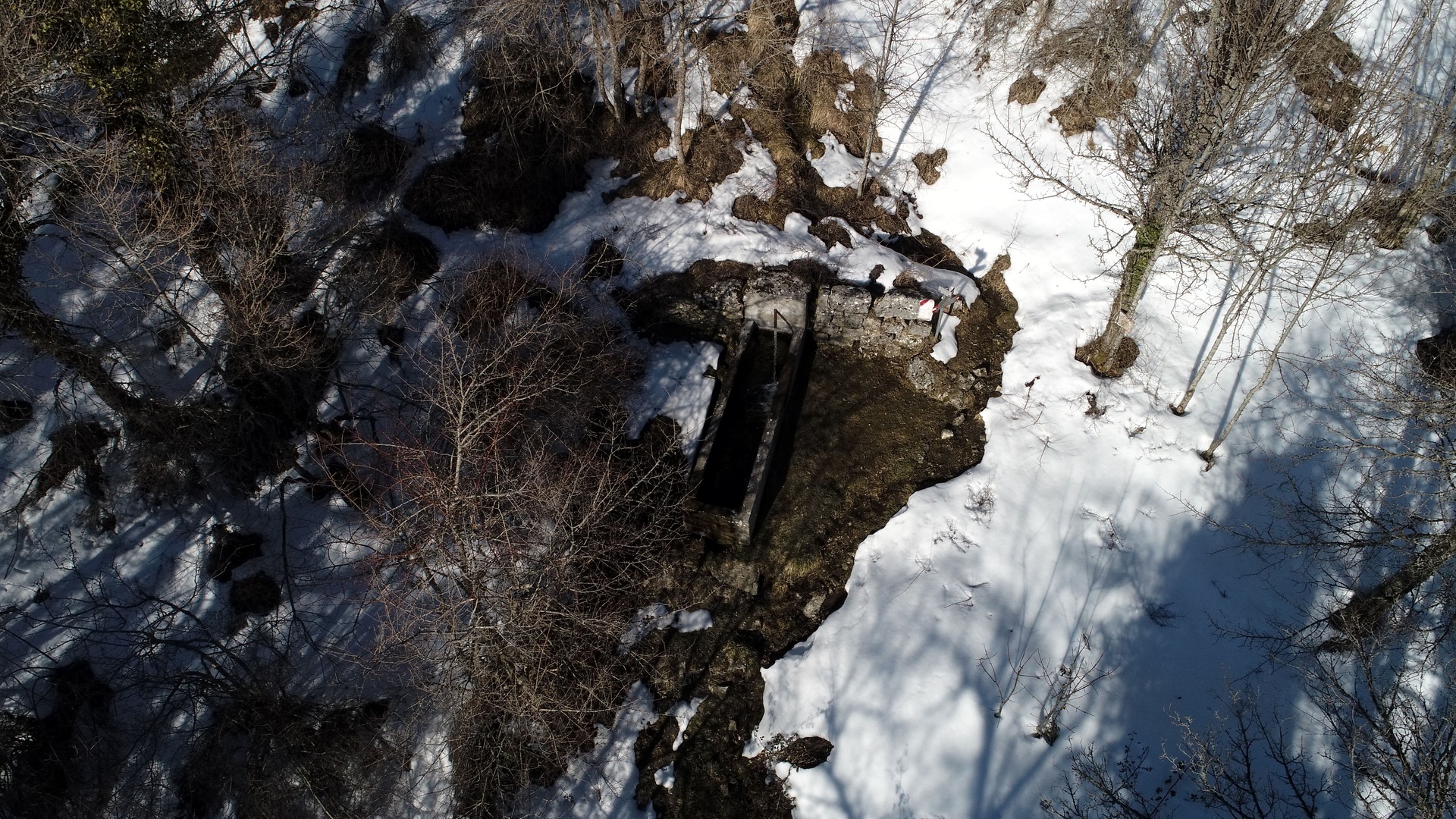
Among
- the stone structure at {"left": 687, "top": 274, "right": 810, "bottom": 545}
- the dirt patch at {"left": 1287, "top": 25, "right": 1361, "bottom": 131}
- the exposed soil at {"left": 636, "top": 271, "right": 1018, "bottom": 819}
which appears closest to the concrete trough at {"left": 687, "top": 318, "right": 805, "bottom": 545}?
the stone structure at {"left": 687, "top": 274, "right": 810, "bottom": 545}

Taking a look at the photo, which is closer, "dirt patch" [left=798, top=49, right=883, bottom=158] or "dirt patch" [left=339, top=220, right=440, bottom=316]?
"dirt patch" [left=339, top=220, right=440, bottom=316]

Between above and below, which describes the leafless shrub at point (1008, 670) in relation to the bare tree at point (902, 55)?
below

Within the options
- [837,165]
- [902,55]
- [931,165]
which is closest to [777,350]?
[837,165]

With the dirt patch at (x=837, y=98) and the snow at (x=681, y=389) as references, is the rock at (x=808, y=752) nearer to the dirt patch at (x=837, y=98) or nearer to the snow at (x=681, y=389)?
the snow at (x=681, y=389)

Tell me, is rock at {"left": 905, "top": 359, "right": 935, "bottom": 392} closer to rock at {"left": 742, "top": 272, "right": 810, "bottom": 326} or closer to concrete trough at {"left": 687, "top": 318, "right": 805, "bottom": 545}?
concrete trough at {"left": 687, "top": 318, "right": 805, "bottom": 545}

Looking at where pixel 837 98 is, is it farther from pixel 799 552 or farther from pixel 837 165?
pixel 799 552

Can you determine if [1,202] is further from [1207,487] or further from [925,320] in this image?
[1207,487]

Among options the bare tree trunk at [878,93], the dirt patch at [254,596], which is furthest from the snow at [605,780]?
the bare tree trunk at [878,93]

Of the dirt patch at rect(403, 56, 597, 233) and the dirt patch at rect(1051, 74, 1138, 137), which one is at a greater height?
the dirt patch at rect(1051, 74, 1138, 137)
